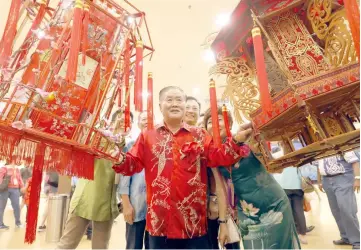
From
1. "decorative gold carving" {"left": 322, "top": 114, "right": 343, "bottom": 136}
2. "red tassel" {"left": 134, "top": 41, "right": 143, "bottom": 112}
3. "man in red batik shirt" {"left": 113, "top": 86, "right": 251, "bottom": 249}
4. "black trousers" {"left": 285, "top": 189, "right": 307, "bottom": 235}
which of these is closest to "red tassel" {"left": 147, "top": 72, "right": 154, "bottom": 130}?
"red tassel" {"left": 134, "top": 41, "right": 143, "bottom": 112}

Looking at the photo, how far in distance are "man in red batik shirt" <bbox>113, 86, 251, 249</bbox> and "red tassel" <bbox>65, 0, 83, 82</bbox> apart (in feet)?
1.28

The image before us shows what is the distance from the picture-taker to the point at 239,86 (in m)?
1.12

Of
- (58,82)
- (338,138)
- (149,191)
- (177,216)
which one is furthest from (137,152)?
(338,138)

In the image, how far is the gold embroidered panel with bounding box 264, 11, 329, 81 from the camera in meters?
0.95

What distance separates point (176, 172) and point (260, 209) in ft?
1.29

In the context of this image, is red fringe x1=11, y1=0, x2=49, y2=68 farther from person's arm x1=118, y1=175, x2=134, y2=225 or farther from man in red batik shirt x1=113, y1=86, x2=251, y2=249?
person's arm x1=118, y1=175, x2=134, y2=225

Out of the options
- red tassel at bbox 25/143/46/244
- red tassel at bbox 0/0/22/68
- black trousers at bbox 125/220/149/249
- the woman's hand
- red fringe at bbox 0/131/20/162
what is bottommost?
the woman's hand

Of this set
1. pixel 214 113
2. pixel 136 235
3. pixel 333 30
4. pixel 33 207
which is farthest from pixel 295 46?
pixel 136 235

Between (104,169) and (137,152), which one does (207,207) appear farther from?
(104,169)

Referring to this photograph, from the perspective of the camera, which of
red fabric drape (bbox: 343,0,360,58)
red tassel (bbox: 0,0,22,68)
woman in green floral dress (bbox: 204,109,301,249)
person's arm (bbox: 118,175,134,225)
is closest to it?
red fabric drape (bbox: 343,0,360,58)

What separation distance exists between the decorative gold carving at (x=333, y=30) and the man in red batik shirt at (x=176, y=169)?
40cm

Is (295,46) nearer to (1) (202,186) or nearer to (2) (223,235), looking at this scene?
(1) (202,186)

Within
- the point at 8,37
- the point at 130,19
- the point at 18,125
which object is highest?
the point at 130,19

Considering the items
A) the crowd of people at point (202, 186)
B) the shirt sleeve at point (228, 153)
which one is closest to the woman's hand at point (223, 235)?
the crowd of people at point (202, 186)
